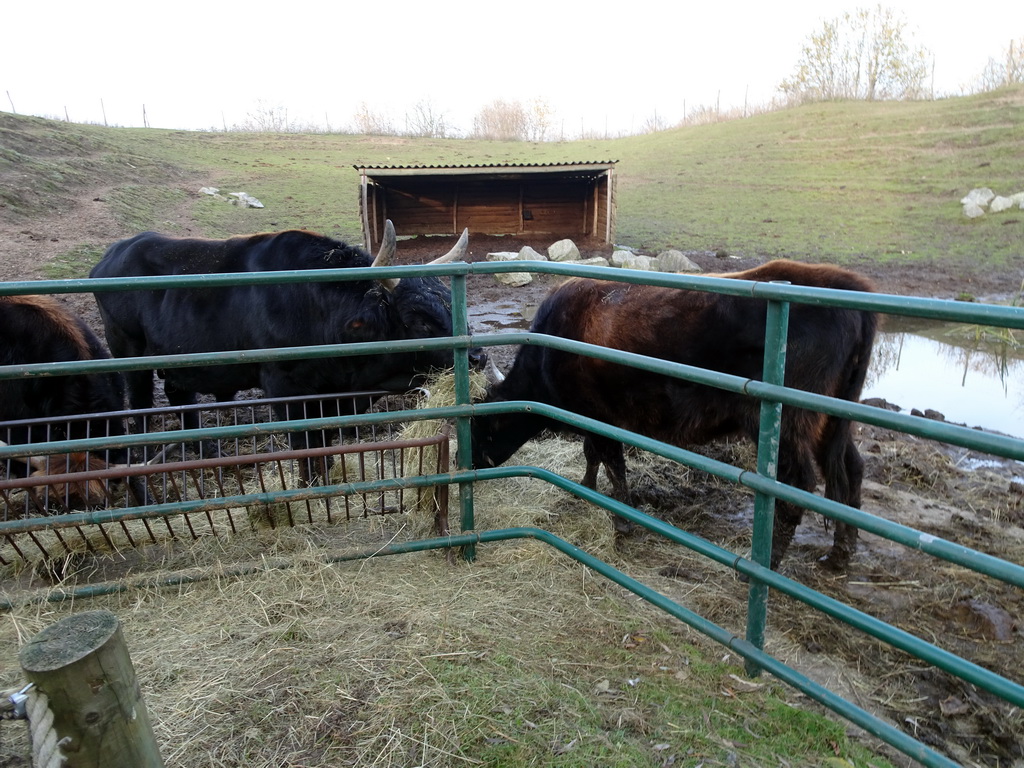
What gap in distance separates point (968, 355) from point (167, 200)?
62.9 ft

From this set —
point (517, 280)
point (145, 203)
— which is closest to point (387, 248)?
point (517, 280)

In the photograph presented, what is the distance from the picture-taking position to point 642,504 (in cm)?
501

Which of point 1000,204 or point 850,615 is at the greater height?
point 1000,204

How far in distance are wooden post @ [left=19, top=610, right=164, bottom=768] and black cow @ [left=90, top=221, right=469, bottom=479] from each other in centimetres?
296

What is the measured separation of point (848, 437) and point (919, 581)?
0.86 metres

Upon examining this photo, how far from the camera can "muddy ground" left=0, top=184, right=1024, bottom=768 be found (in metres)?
2.73

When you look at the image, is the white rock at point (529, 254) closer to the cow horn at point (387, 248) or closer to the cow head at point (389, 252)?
the cow head at point (389, 252)

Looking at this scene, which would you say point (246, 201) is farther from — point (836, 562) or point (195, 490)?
point (836, 562)

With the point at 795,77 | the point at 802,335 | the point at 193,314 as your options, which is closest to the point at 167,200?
the point at 193,314

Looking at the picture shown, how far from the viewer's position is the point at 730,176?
81.3ft

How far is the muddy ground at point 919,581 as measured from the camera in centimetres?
273

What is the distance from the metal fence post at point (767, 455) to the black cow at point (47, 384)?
4.42m

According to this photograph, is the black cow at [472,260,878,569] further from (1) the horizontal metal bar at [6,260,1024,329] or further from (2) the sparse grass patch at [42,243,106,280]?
(2) the sparse grass patch at [42,243,106,280]

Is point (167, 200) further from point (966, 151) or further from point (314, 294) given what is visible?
point (966, 151)
